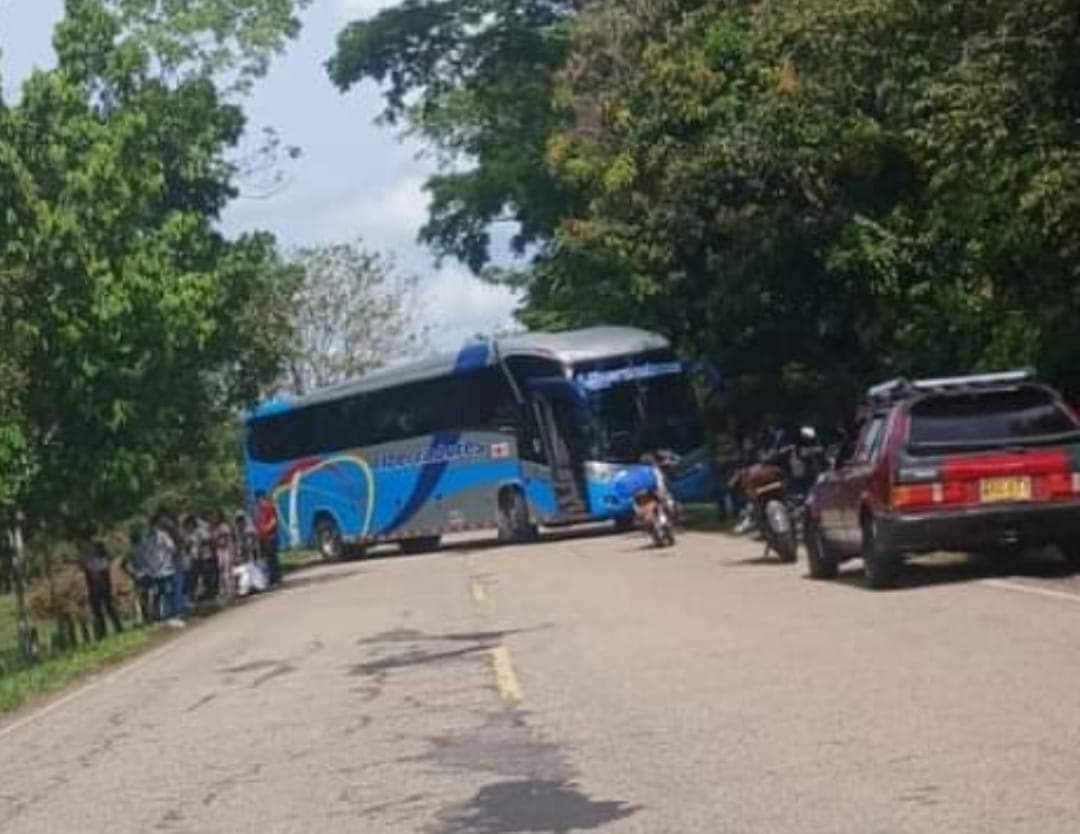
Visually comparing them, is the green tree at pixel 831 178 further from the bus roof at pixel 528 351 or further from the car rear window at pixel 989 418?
the car rear window at pixel 989 418

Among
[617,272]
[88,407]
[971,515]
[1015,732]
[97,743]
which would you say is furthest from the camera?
[617,272]

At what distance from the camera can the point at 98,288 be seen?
31375 mm

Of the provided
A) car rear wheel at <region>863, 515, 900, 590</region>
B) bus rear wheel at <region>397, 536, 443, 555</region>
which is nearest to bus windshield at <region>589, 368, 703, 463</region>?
bus rear wheel at <region>397, 536, 443, 555</region>

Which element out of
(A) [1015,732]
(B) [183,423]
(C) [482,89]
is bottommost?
(A) [1015,732]

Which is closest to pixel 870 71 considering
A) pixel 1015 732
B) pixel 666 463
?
pixel 666 463

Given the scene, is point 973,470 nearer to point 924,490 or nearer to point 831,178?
point 924,490

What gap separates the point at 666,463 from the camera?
117ft

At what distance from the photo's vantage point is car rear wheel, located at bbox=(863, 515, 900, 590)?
60.5 feet

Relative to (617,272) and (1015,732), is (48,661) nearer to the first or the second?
(617,272)

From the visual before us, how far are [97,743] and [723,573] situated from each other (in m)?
11.6

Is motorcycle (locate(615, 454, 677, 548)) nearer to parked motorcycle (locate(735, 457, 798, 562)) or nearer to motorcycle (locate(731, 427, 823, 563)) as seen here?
motorcycle (locate(731, 427, 823, 563))

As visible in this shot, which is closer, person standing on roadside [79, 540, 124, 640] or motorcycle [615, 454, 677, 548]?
person standing on roadside [79, 540, 124, 640]

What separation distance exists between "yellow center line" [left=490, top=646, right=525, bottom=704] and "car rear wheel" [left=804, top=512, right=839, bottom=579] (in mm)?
4670

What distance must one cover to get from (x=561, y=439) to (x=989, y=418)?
22134 mm
